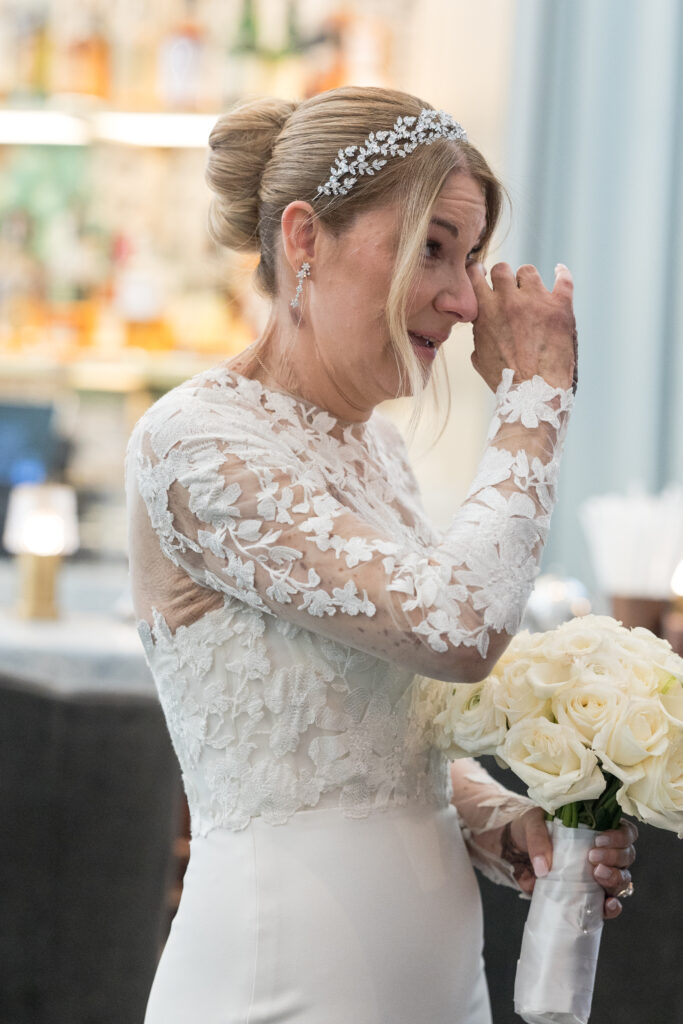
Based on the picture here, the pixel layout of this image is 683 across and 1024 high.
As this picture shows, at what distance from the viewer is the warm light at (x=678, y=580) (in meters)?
2.48

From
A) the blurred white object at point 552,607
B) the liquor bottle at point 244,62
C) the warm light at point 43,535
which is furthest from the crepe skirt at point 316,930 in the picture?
the liquor bottle at point 244,62

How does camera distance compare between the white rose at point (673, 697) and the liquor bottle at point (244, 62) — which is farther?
the liquor bottle at point (244, 62)

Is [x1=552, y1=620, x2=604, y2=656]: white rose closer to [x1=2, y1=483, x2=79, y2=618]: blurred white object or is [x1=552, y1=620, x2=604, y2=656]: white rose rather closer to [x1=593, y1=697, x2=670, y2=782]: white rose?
[x1=593, y1=697, x2=670, y2=782]: white rose

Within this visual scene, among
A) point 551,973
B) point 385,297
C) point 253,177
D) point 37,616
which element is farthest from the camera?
point 37,616

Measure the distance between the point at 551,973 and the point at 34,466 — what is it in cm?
286

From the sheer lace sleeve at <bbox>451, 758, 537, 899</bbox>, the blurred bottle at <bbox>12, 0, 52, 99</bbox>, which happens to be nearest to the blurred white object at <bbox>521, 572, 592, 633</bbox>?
the sheer lace sleeve at <bbox>451, 758, 537, 899</bbox>

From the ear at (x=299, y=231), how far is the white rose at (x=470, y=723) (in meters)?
0.47

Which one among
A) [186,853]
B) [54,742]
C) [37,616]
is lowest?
[37,616]

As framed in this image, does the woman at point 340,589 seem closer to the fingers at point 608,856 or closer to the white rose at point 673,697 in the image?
the fingers at point 608,856

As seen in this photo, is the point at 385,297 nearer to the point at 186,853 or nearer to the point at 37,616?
the point at 186,853

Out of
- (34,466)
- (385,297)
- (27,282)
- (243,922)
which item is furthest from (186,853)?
(27,282)

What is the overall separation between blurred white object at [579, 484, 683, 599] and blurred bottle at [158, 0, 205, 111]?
1.84 meters

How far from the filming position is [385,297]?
4.15 feet

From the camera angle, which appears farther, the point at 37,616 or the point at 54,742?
the point at 37,616
